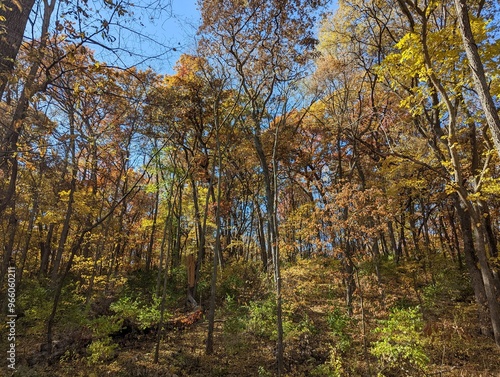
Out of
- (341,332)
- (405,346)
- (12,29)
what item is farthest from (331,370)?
(12,29)

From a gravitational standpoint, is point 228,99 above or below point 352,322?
above

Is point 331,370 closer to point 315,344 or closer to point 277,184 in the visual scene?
point 315,344

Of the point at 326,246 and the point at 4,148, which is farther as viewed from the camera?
the point at 326,246

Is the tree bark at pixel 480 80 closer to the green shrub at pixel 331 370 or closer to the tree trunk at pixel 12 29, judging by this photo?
the green shrub at pixel 331 370

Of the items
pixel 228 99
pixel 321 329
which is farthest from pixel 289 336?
pixel 228 99

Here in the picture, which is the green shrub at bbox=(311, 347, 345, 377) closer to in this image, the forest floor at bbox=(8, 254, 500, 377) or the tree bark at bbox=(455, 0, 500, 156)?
A: the forest floor at bbox=(8, 254, 500, 377)

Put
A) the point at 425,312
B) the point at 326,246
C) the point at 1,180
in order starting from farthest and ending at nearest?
the point at 425,312, the point at 326,246, the point at 1,180

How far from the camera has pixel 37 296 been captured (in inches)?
405

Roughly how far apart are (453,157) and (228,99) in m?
8.13

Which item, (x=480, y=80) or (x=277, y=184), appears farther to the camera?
(x=277, y=184)

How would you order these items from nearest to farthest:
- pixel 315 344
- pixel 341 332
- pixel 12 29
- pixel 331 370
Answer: pixel 12 29 < pixel 331 370 < pixel 341 332 < pixel 315 344

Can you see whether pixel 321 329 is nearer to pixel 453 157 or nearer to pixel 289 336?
pixel 289 336

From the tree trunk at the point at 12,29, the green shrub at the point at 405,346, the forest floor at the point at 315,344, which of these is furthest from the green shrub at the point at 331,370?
the tree trunk at the point at 12,29

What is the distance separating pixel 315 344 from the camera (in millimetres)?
8039
